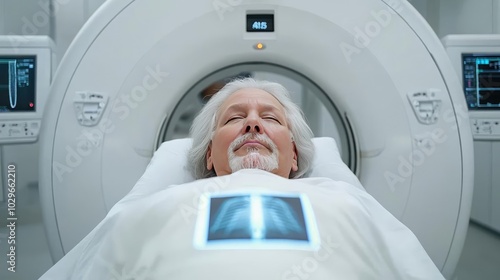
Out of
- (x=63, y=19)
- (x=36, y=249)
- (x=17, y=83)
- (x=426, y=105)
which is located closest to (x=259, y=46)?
(x=426, y=105)

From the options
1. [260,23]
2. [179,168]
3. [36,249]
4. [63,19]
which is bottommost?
[36,249]

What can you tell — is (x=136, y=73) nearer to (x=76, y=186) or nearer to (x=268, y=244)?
(x=76, y=186)

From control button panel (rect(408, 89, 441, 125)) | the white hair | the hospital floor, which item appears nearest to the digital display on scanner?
the white hair

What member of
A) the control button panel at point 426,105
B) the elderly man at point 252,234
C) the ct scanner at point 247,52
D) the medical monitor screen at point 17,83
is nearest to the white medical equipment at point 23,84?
the medical monitor screen at point 17,83

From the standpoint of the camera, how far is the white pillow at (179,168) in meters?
1.24

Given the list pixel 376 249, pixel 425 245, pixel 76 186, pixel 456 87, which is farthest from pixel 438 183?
pixel 76 186

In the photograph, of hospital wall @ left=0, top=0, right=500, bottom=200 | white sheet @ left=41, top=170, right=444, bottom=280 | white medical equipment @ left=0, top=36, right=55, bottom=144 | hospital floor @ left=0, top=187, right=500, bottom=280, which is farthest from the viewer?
hospital wall @ left=0, top=0, right=500, bottom=200

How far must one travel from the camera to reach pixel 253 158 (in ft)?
3.60

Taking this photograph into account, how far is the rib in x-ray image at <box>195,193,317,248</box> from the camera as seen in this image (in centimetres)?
81

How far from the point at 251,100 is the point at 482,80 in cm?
83

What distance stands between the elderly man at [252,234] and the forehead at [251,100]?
0.09m

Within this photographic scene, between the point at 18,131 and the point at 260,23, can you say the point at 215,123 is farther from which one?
the point at 18,131

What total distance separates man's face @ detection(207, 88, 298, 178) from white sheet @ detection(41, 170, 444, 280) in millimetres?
98

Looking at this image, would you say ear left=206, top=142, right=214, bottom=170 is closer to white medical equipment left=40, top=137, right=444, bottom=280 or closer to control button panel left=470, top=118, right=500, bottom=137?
white medical equipment left=40, top=137, right=444, bottom=280
